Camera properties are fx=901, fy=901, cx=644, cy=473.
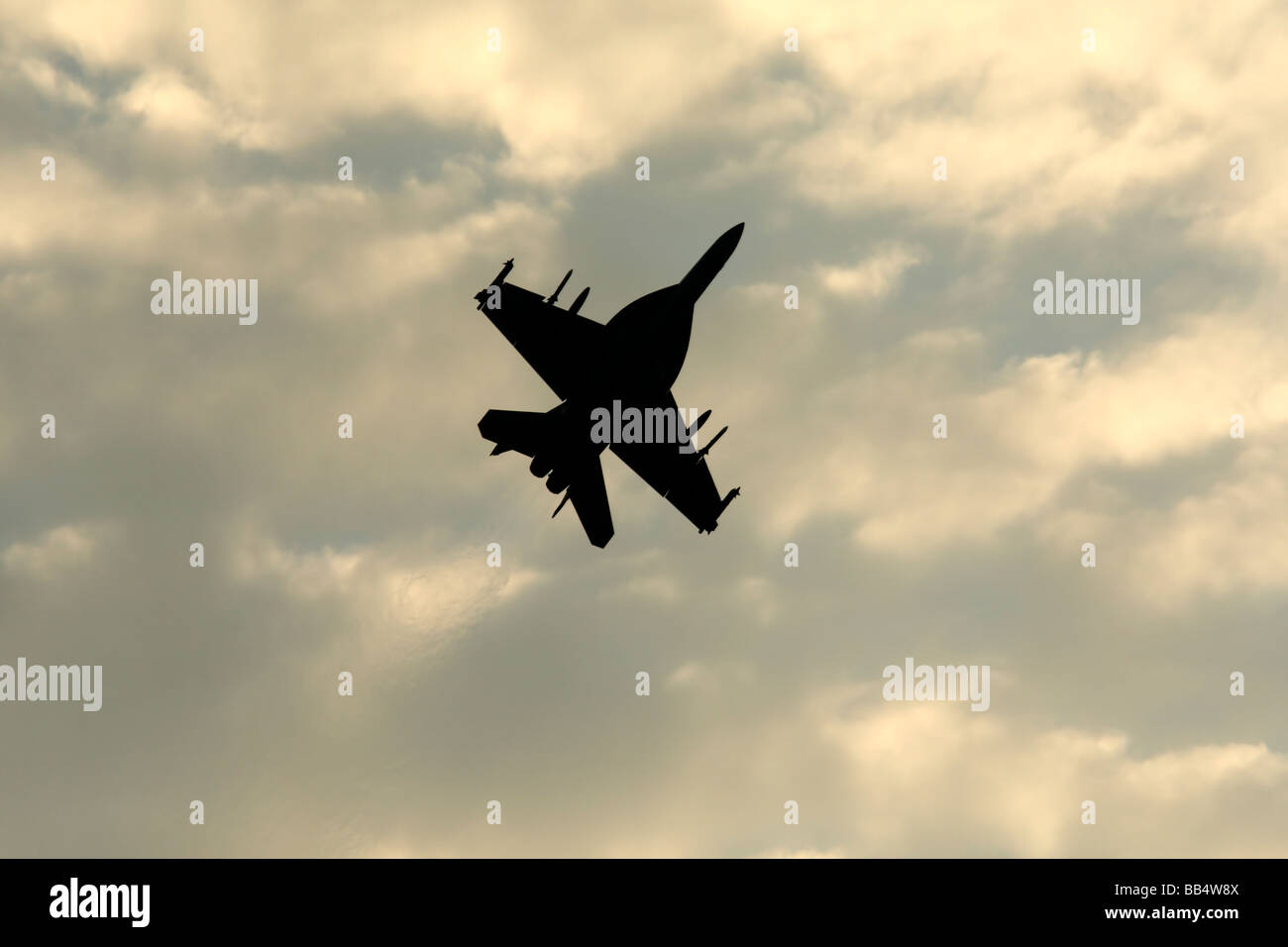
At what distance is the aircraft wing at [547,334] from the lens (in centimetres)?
4738

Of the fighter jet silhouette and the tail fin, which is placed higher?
the tail fin

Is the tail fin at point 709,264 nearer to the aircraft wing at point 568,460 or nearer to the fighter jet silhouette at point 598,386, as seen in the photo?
the fighter jet silhouette at point 598,386

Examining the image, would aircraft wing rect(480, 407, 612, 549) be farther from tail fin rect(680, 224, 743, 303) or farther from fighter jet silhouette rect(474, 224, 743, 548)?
tail fin rect(680, 224, 743, 303)

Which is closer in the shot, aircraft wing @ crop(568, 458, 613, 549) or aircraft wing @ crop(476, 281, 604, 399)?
aircraft wing @ crop(476, 281, 604, 399)

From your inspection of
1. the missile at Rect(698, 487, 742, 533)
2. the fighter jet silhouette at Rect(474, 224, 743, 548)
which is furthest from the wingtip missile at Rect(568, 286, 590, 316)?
the missile at Rect(698, 487, 742, 533)

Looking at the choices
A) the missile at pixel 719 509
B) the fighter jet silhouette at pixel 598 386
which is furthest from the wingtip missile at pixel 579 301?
the missile at pixel 719 509

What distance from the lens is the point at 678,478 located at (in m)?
51.9

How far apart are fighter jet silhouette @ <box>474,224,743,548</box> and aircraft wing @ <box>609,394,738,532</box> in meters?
0.06

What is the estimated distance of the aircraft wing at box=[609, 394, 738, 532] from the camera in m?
51.5

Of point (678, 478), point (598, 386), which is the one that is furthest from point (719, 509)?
point (598, 386)
